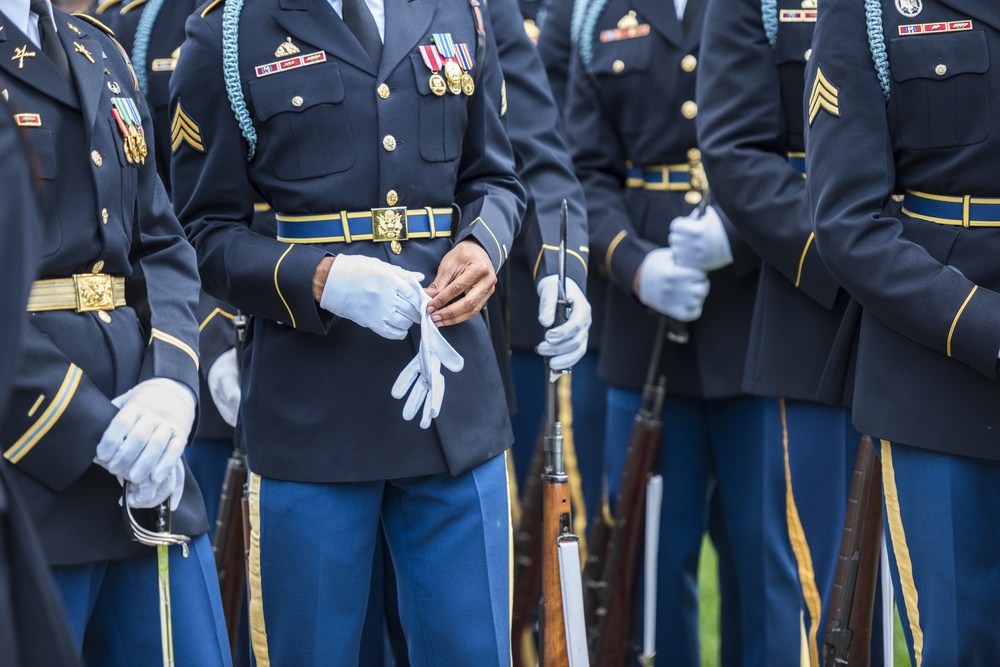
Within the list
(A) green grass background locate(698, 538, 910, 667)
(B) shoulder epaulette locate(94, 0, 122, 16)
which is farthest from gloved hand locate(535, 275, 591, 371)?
(A) green grass background locate(698, 538, 910, 667)

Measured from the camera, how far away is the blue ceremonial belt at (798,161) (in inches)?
146

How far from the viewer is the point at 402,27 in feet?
9.51

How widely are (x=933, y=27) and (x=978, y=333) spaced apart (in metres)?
0.62

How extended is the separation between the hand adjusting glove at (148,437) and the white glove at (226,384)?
3.27 feet

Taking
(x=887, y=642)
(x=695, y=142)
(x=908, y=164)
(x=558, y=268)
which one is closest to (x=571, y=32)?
(x=695, y=142)

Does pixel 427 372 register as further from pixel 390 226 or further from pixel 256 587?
pixel 256 587

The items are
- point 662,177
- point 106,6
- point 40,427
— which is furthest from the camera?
point 106,6

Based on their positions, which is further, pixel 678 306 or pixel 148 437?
pixel 678 306

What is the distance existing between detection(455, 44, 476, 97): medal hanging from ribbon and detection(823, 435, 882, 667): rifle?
1202 mm

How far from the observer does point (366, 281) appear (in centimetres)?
270

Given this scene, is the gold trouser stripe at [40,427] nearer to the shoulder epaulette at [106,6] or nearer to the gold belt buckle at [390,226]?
the gold belt buckle at [390,226]

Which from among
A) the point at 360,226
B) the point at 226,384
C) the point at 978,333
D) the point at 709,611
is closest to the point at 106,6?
the point at 226,384

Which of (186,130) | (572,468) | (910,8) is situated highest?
(910,8)

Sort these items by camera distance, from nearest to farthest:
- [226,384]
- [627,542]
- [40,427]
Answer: [40,427] → [226,384] → [627,542]
